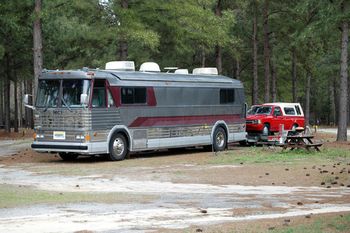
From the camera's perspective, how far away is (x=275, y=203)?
11953 millimetres

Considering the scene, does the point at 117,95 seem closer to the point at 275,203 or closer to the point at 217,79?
the point at 217,79

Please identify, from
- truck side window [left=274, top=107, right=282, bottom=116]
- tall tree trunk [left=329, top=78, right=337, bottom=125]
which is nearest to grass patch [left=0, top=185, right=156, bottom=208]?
truck side window [left=274, top=107, right=282, bottom=116]

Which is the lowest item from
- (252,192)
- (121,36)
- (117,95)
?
(252,192)

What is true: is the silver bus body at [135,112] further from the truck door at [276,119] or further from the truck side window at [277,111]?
the truck side window at [277,111]

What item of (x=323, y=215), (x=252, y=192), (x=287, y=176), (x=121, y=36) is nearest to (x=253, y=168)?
(x=287, y=176)

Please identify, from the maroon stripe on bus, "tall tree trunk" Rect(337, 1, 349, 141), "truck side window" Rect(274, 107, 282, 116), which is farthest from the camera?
"truck side window" Rect(274, 107, 282, 116)

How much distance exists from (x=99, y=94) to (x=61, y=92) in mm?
1317

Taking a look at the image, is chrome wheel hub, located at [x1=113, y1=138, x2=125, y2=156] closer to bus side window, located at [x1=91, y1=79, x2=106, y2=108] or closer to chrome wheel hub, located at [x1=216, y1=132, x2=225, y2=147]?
bus side window, located at [x1=91, y1=79, x2=106, y2=108]

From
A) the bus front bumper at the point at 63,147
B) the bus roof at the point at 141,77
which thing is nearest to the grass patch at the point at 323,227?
the bus front bumper at the point at 63,147

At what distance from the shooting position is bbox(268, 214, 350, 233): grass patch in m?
8.72

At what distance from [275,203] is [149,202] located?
8.05 ft

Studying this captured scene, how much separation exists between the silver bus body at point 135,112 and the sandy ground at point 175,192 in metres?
1.04

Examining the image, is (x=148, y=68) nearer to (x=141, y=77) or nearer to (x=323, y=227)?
(x=141, y=77)

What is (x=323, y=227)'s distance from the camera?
8.95m
